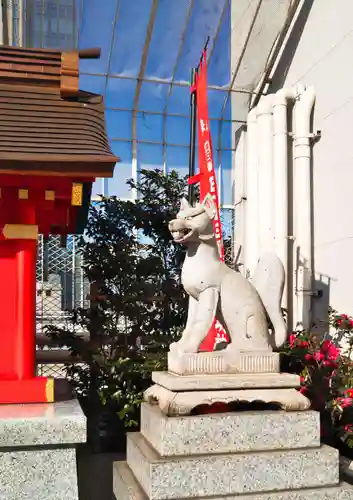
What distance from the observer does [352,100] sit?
630cm

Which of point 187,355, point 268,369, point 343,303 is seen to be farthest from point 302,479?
point 343,303

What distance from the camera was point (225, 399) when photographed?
362 centimetres

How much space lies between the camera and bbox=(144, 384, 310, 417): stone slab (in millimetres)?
3566

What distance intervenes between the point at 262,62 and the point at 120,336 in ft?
16.8

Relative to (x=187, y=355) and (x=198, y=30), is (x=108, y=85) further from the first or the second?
(x=187, y=355)

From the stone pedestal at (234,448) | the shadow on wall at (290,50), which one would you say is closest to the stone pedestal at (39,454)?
the stone pedestal at (234,448)

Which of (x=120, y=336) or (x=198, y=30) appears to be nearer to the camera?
(x=120, y=336)

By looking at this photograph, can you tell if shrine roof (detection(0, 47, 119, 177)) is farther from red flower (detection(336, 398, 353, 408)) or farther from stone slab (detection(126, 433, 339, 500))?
red flower (detection(336, 398, 353, 408))

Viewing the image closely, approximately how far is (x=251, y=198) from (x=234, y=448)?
16.6 feet

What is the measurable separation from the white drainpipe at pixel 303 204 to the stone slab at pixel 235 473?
360 cm

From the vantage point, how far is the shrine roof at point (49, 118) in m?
4.00

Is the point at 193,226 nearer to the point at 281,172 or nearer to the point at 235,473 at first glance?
the point at 235,473

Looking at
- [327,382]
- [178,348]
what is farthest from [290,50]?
[178,348]

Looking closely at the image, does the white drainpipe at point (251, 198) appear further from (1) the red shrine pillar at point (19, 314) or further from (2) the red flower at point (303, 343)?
(1) the red shrine pillar at point (19, 314)
